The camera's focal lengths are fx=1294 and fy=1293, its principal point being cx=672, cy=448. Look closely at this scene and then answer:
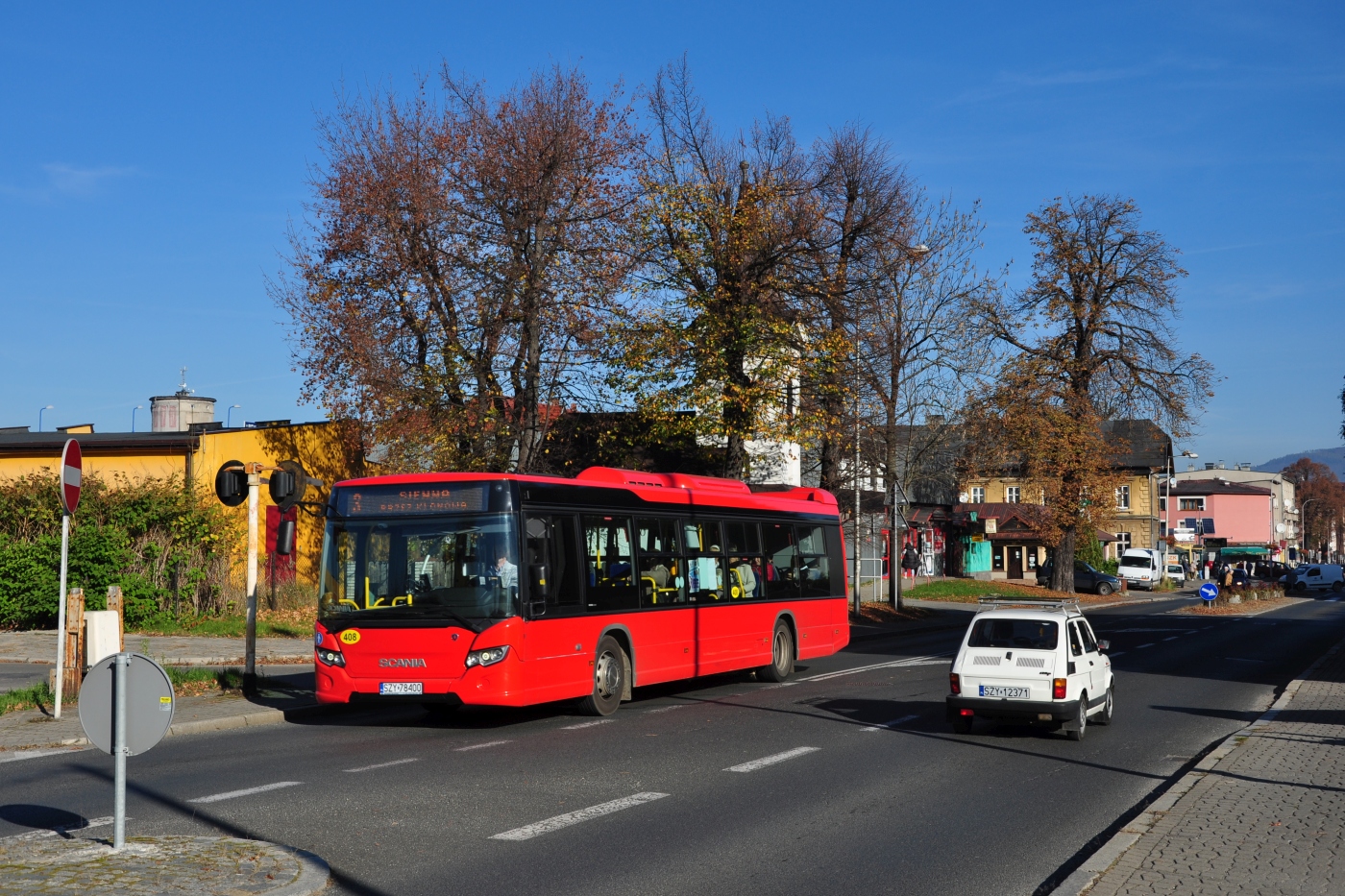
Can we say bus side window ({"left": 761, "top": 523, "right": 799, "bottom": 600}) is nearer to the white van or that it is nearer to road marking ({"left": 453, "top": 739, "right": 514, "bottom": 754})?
road marking ({"left": 453, "top": 739, "right": 514, "bottom": 754})

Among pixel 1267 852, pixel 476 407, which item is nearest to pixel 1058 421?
pixel 476 407

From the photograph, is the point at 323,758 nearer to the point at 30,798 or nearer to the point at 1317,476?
the point at 30,798

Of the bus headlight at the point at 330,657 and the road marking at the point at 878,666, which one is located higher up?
the bus headlight at the point at 330,657

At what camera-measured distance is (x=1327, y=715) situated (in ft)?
52.5

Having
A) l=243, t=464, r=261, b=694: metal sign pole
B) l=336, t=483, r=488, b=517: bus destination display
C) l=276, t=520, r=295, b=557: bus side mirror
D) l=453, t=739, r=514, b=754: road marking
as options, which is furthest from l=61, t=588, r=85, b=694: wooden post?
l=453, t=739, r=514, b=754: road marking

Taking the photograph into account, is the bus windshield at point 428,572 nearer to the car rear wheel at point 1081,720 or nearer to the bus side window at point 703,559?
the bus side window at point 703,559

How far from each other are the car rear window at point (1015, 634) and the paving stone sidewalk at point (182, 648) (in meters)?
12.3

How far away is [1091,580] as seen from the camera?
2608 inches

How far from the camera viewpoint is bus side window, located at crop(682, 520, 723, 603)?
691 inches

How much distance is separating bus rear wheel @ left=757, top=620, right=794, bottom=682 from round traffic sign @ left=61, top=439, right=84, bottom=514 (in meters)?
10.4

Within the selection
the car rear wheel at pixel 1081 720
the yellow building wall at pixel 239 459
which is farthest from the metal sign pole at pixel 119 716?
the yellow building wall at pixel 239 459

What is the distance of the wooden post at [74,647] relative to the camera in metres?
14.6

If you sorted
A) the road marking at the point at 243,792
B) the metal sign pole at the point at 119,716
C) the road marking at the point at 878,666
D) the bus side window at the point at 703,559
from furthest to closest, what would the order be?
the road marking at the point at 878,666, the bus side window at the point at 703,559, the road marking at the point at 243,792, the metal sign pole at the point at 119,716

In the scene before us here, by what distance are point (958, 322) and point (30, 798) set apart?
100 feet
